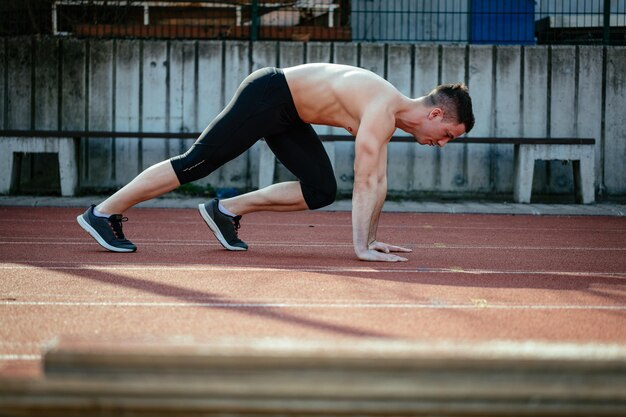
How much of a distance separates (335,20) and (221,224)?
748cm

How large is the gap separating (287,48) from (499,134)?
3.07m

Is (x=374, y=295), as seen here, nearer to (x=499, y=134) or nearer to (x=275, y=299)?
(x=275, y=299)

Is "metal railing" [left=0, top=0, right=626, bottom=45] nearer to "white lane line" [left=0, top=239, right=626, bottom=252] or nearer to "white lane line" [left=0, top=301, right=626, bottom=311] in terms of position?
"white lane line" [left=0, top=239, right=626, bottom=252]

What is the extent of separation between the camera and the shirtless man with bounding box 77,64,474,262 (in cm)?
559

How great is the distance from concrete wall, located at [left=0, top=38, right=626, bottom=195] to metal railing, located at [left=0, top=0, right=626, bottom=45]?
480 mm

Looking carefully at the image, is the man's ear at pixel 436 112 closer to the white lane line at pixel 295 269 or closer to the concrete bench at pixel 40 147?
the white lane line at pixel 295 269

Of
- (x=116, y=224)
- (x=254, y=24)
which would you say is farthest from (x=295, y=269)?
(x=254, y=24)

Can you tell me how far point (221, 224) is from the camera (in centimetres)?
625

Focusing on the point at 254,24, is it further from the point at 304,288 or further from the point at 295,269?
the point at 304,288

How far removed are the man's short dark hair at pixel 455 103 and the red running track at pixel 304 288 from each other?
0.94 meters

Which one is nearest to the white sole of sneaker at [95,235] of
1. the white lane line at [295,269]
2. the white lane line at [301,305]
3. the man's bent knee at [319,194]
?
the white lane line at [295,269]

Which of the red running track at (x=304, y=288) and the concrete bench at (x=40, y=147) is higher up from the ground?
the concrete bench at (x=40, y=147)

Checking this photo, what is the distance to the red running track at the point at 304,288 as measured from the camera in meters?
3.58

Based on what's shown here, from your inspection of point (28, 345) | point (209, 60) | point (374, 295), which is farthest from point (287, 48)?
point (28, 345)
